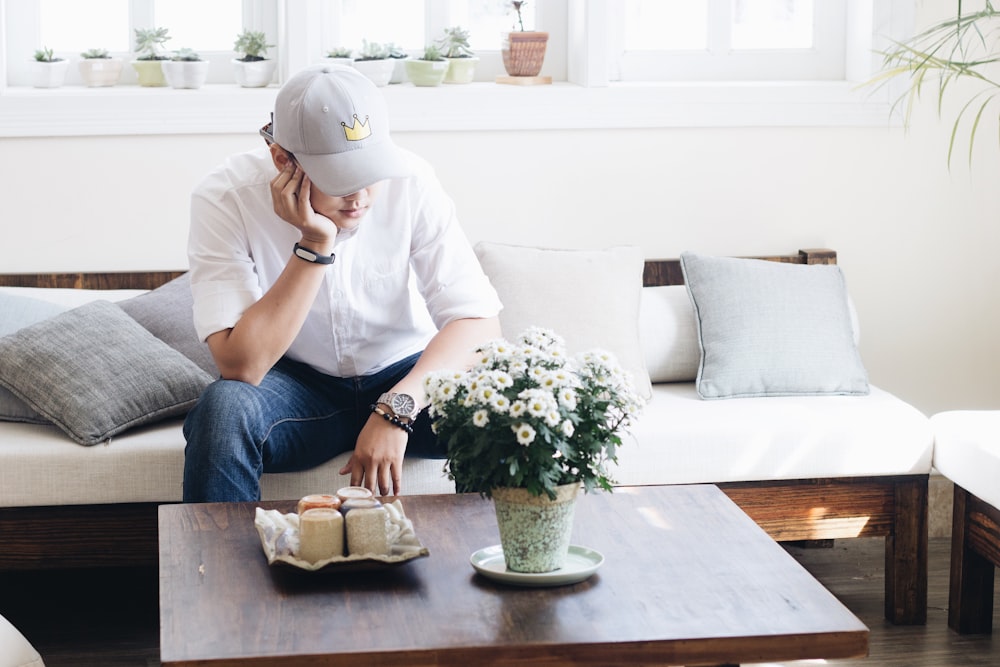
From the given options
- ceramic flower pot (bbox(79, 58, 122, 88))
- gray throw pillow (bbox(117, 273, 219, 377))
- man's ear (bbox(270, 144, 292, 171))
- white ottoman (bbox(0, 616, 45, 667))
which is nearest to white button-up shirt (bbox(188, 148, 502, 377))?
man's ear (bbox(270, 144, 292, 171))

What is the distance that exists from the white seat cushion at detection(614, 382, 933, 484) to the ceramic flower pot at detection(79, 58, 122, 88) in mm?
1799

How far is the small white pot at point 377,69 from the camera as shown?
3.40 m

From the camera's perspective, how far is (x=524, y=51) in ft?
11.4

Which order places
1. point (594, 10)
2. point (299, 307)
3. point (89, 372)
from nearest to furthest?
point (299, 307) → point (89, 372) → point (594, 10)

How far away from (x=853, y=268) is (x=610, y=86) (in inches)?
34.7

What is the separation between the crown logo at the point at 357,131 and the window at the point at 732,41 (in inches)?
64.8

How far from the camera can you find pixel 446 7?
357 centimetres

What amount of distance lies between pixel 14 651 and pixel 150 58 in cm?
208

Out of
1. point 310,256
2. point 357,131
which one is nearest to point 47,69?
point 310,256

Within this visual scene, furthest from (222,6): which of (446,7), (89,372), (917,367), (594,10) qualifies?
(917,367)

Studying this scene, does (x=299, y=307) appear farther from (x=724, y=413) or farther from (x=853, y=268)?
(x=853, y=268)

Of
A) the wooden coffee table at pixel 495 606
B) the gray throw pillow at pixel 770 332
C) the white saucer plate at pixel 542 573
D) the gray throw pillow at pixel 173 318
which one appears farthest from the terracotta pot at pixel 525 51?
the white saucer plate at pixel 542 573

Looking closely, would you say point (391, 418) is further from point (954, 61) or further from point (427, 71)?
point (954, 61)

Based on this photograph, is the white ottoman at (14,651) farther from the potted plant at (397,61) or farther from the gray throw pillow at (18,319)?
the potted plant at (397,61)
